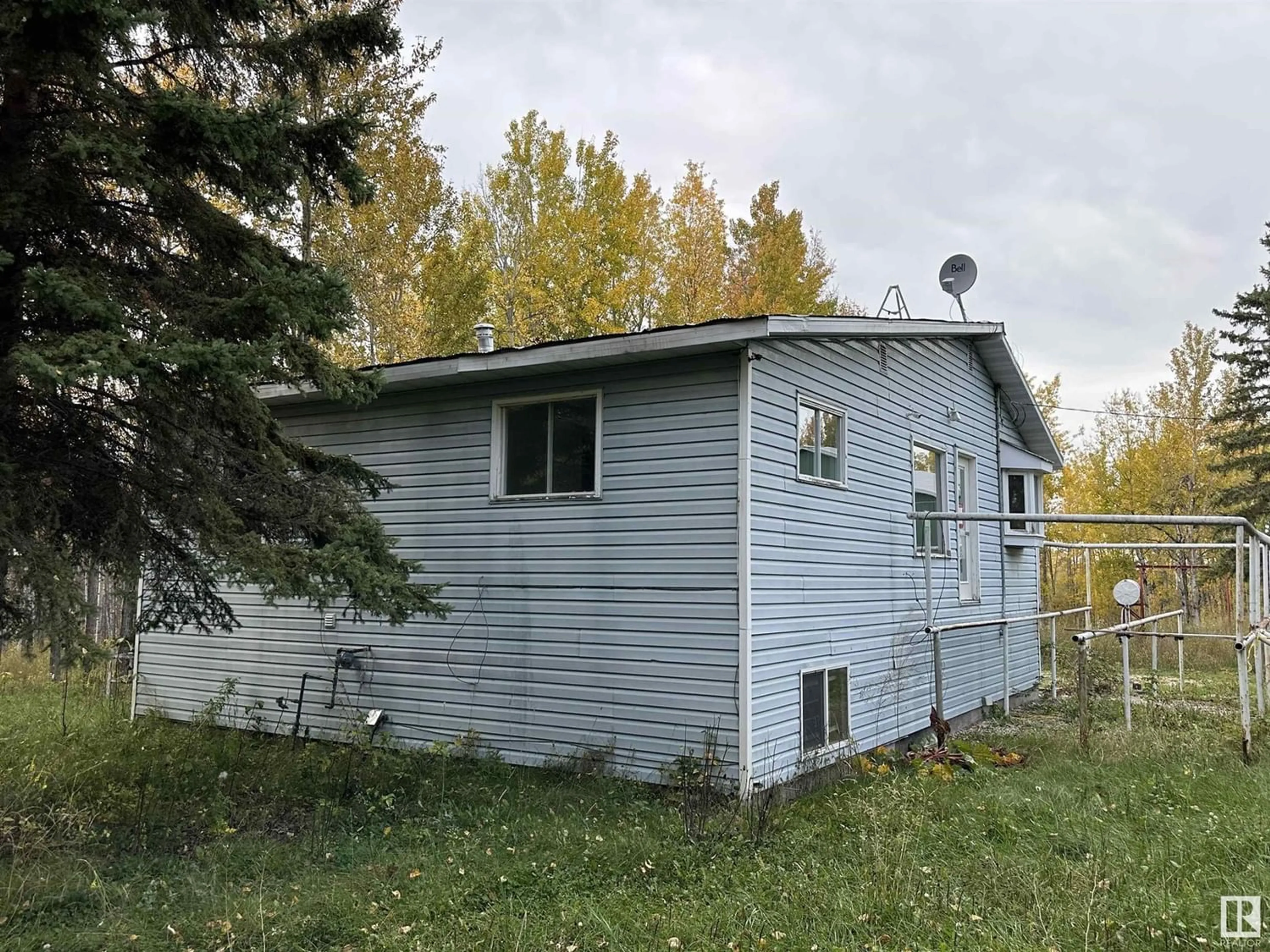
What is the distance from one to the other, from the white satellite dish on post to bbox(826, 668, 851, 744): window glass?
5527 mm

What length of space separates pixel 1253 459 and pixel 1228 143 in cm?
752

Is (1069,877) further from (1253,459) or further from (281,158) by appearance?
(1253,459)

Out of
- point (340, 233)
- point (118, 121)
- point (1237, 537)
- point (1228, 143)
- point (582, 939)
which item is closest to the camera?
point (582, 939)

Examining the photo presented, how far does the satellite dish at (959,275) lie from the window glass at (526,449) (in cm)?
632

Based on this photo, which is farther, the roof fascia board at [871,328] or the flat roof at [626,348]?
the roof fascia board at [871,328]

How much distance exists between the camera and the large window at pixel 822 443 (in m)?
8.10

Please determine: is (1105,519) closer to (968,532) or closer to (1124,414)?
(968,532)

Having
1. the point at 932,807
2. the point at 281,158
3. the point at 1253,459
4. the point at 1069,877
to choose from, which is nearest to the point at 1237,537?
the point at 932,807

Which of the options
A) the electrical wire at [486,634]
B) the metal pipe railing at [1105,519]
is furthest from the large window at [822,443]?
the electrical wire at [486,634]

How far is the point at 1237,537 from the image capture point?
885 centimetres

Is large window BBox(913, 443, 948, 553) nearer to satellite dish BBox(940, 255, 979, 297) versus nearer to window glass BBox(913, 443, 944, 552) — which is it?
window glass BBox(913, 443, 944, 552)

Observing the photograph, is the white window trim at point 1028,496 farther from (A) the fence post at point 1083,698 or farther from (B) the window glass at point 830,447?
(B) the window glass at point 830,447

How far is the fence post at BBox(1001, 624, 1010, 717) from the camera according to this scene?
1117 cm

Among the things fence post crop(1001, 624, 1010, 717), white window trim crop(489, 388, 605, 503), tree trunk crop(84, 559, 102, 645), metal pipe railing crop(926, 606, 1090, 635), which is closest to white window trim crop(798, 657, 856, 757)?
metal pipe railing crop(926, 606, 1090, 635)
